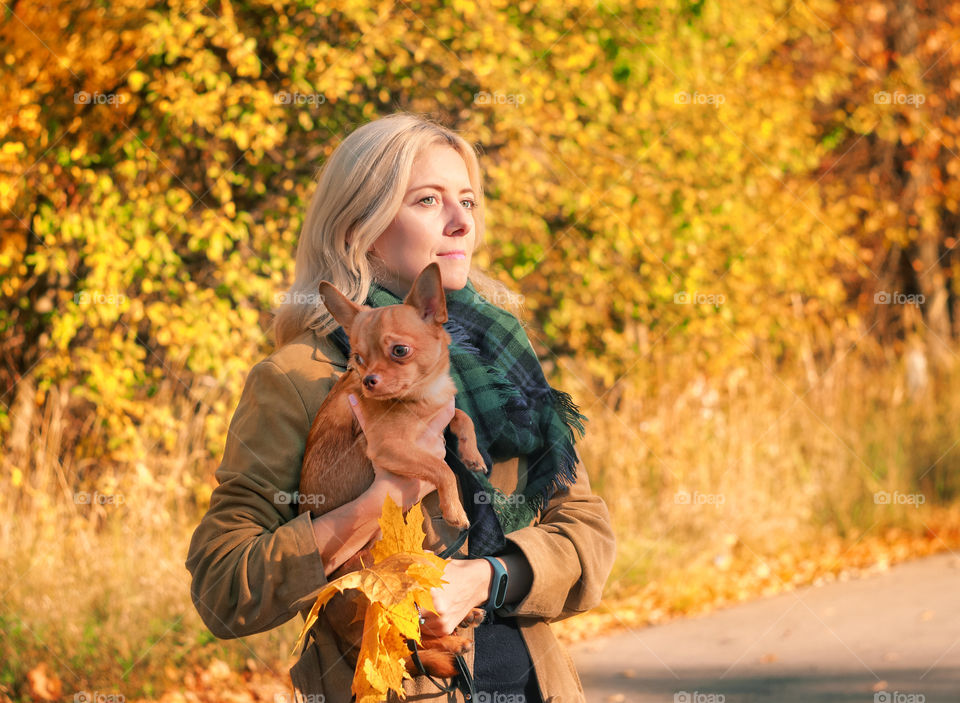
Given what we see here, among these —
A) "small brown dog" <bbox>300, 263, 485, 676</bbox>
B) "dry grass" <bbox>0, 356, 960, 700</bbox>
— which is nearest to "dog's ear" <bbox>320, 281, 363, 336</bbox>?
"small brown dog" <bbox>300, 263, 485, 676</bbox>

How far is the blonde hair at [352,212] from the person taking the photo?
7.73 feet

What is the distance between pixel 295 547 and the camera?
6.55 feet

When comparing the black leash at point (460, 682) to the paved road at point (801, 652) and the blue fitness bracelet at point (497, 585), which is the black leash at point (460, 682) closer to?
the blue fitness bracelet at point (497, 585)

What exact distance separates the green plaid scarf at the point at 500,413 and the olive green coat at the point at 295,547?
6 cm

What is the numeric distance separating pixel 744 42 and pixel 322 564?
816 centimetres

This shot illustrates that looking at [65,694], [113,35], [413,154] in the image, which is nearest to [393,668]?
[413,154]

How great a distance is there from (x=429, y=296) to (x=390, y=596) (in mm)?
707

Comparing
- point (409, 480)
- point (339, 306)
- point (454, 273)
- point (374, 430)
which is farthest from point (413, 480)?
point (454, 273)

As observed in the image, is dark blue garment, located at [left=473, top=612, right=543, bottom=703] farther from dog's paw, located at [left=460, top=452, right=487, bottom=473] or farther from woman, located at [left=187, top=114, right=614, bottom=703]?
dog's paw, located at [left=460, top=452, right=487, bottom=473]

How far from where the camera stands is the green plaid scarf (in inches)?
89.2

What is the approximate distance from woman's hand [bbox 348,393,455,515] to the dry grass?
421 centimetres

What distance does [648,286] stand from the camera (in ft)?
27.5

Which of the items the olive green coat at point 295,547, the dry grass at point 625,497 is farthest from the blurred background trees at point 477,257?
the olive green coat at point 295,547

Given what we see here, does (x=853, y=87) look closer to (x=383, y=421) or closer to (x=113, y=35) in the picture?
(x=113, y=35)
